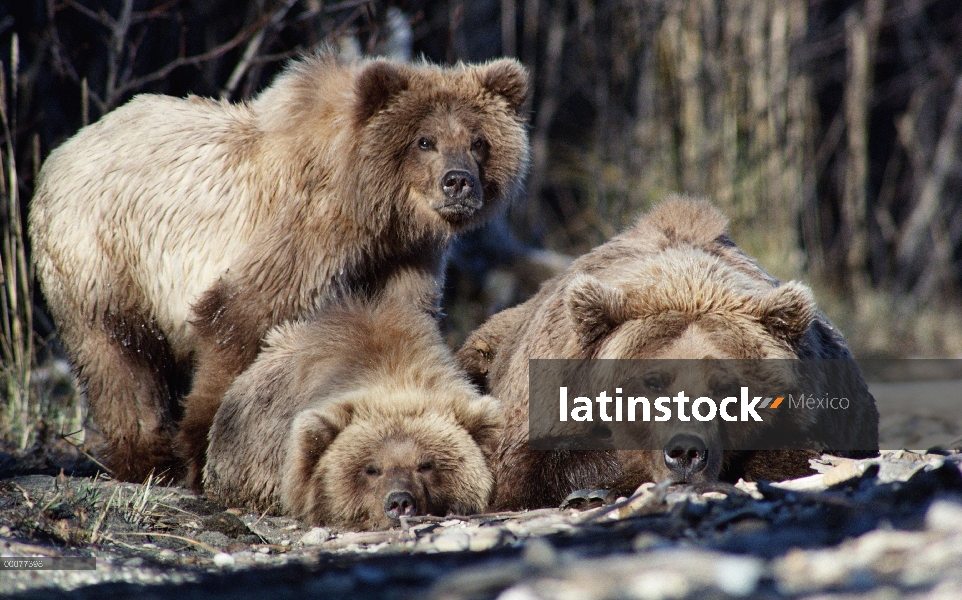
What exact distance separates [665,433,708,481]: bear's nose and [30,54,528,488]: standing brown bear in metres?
2.43

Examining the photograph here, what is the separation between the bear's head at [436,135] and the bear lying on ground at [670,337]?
0.97 meters

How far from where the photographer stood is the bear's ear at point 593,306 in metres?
4.42

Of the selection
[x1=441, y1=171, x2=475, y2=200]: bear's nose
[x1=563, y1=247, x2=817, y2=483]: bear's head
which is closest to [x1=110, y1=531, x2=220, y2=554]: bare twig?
[x1=563, y1=247, x2=817, y2=483]: bear's head

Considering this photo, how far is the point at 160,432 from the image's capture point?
616 centimetres

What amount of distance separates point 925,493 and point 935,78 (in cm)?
1465

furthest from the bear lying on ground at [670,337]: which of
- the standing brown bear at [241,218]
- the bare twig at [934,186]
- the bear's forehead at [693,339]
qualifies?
the bare twig at [934,186]

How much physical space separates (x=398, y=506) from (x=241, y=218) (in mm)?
2431

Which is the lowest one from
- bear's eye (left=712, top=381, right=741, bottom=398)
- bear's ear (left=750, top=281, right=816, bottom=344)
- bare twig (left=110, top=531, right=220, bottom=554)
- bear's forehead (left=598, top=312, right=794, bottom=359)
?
bare twig (left=110, top=531, right=220, bottom=554)

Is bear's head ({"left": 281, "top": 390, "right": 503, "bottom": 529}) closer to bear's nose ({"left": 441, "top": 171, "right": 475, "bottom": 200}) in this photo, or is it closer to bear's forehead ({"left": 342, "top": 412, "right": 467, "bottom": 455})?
bear's forehead ({"left": 342, "top": 412, "right": 467, "bottom": 455})

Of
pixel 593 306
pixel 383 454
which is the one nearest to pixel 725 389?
pixel 593 306

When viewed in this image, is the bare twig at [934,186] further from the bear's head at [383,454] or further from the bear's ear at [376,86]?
the bear's head at [383,454]

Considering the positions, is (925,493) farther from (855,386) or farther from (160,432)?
(160,432)

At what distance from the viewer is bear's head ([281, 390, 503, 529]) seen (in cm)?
485

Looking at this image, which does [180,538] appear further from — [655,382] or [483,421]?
[655,382]
